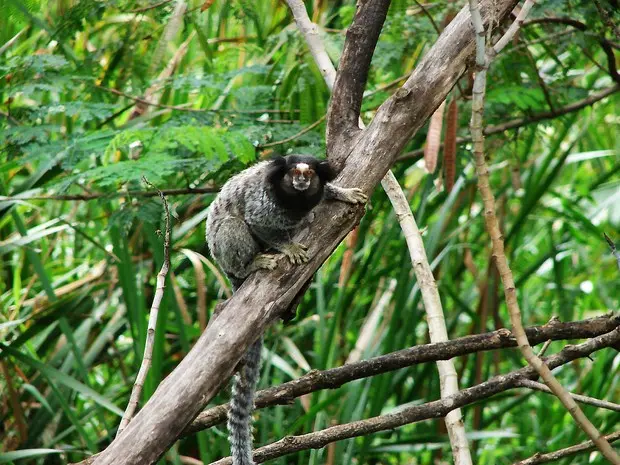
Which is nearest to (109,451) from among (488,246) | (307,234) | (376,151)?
(307,234)

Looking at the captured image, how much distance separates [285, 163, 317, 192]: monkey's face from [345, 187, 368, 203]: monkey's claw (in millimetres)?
225

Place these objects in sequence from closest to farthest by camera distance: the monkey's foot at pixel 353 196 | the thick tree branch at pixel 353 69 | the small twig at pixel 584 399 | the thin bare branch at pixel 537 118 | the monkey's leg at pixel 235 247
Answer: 1. the small twig at pixel 584 399
2. the monkey's foot at pixel 353 196
3. the thick tree branch at pixel 353 69
4. the monkey's leg at pixel 235 247
5. the thin bare branch at pixel 537 118

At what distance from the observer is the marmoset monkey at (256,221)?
112 inches

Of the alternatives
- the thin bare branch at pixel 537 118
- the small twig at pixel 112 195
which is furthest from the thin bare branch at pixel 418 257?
the thin bare branch at pixel 537 118

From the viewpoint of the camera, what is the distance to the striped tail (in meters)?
2.85

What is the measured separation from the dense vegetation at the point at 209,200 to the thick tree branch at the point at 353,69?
2.11 ft

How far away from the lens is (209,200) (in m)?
4.62

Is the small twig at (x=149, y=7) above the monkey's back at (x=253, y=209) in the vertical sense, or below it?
above

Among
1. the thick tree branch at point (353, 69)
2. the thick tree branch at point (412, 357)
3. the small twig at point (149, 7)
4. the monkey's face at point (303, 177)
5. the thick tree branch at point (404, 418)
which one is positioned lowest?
the thick tree branch at point (404, 418)

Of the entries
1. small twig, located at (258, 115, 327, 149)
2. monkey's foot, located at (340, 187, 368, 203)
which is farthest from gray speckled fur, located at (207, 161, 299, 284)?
monkey's foot, located at (340, 187, 368, 203)

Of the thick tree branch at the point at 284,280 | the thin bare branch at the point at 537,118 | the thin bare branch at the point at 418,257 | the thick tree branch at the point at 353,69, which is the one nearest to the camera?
the thick tree branch at the point at 284,280

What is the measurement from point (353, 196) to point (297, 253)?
0.97 feet

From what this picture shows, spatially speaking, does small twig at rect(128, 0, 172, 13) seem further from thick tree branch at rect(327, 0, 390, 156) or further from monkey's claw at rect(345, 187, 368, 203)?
monkey's claw at rect(345, 187, 368, 203)

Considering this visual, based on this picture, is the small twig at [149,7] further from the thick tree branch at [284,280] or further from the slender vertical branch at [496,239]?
the slender vertical branch at [496,239]
